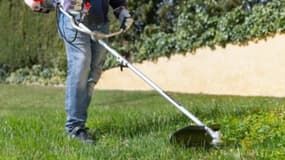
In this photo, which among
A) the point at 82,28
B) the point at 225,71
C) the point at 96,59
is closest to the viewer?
the point at 82,28

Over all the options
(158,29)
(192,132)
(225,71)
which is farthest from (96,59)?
(158,29)

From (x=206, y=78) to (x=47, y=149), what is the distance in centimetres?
898

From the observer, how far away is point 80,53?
15.0ft

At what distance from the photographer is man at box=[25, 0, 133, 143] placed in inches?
180

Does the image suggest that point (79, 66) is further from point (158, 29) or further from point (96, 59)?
point (158, 29)

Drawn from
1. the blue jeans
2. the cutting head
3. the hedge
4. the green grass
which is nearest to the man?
A: the blue jeans

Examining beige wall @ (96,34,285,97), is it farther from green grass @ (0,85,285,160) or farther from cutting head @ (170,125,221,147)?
cutting head @ (170,125,221,147)

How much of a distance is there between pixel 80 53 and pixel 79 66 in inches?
3.7

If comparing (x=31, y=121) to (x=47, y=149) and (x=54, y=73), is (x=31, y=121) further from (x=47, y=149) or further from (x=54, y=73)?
(x=54, y=73)

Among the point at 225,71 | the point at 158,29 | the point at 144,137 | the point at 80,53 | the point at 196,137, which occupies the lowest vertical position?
the point at 144,137

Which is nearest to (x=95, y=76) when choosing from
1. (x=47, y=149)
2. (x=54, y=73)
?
(x=47, y=149)

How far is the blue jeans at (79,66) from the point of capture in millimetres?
4578

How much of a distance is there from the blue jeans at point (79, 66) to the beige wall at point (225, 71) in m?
8.20

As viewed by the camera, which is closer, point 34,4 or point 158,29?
point 34,4
